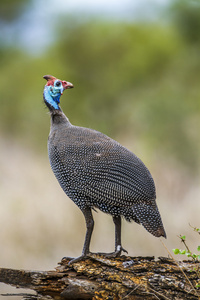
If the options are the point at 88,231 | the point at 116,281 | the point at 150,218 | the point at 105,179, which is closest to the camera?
the point at 116,281

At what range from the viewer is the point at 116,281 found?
4.17 metres

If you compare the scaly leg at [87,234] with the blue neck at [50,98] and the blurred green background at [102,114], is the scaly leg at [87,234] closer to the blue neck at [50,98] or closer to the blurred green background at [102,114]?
the blue neck at [50,98]

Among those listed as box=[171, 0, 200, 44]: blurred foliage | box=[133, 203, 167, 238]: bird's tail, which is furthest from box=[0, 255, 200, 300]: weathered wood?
box=[171, 0, 200, 44]: blurred foliage

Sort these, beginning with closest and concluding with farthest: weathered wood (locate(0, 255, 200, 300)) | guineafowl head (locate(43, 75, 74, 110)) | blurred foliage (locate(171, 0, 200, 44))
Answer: weathered wood (locate(0, 255, 200, 300))
guineafowl head (locate(43, 75, 74, 110))
blurred foliage (locate(171, 0, 200, 44))

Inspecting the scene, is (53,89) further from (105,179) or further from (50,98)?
(105,179)

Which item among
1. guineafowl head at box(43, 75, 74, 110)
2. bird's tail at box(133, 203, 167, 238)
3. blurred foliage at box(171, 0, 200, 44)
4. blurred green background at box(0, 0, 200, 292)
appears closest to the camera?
bird's tail at box(133, 203, 167, 238)

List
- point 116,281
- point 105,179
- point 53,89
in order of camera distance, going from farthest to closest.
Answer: point 53,89, point 105,179, point 116,281

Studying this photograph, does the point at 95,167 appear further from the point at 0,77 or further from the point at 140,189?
the point at 0,77

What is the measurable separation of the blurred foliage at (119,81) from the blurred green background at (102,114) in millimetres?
21

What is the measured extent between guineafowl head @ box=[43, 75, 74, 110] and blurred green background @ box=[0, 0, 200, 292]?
417 centimetres

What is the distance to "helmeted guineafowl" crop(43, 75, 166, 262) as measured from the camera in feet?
14.8

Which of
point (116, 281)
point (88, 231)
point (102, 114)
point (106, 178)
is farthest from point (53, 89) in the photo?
point (102, 114)

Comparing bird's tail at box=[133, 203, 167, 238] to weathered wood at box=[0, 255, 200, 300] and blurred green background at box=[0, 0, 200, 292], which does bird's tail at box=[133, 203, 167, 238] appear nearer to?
weathered wood at box=[0, 255, 200, 300]

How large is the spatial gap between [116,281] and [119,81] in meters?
8.71
